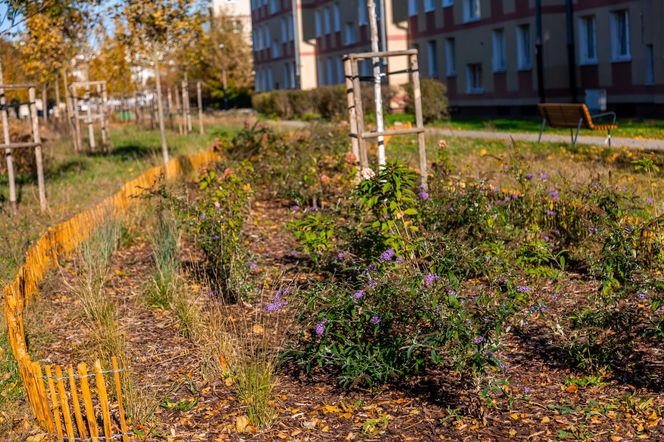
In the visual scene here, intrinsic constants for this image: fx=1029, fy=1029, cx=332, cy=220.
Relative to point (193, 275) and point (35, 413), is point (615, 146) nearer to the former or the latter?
point (193, 275)

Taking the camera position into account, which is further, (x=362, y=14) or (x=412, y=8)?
(x=362, y=14)

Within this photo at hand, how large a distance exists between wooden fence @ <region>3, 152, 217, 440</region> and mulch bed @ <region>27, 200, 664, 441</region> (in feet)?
1.01

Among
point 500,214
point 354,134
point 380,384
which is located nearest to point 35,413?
point 380,384

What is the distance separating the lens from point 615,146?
615 inches

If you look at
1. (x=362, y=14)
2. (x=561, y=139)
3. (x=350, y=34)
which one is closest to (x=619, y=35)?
(x=561, y=139)

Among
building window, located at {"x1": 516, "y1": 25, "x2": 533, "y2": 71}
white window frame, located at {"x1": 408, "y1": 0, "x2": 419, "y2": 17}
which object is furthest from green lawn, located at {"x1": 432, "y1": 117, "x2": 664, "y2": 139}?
white window frame, located at {"x1": 408, "y1": 0, "x2": 419, "y2": 17}

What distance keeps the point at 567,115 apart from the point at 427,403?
10.6 metres

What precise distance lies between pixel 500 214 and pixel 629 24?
2109 centimetres

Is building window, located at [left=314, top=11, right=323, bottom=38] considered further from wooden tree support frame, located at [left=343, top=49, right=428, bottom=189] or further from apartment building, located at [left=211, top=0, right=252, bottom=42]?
wooden tree support frame, located at [left=343, top=49, right=428, bottom=189]

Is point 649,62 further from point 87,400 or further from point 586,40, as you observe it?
point 87,400

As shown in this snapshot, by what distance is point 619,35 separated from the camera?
28156 mm

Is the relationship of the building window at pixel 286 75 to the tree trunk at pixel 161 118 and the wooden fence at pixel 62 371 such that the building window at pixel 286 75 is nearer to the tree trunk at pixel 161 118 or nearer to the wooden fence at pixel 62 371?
the tree trunk at pixel 161 118

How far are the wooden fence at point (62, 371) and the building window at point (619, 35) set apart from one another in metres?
17.7

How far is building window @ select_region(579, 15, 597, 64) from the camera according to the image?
29.5 meters
